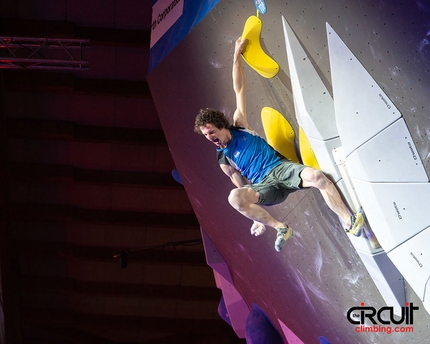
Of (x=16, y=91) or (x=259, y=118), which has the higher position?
(x=16, y=91)

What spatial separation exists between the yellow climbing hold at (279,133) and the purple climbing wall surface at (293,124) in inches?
2.8

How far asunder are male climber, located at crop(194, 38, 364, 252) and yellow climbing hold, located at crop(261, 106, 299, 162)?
111 mm

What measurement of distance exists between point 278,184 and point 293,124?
1.50ft

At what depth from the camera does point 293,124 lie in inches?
179

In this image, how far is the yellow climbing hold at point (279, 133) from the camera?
15.2ft

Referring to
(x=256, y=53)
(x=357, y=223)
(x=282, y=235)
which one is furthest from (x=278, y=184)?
(x=256, y=53)

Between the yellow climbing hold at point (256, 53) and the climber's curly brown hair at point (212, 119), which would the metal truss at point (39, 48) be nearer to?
the climber's curly brown hair at point (212, 119)

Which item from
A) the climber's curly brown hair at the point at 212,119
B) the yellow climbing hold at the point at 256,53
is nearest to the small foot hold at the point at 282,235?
the climber's curly brown hair at the point at 212,119

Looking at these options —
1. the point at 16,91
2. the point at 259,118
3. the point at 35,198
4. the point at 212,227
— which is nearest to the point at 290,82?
the point at 259,118

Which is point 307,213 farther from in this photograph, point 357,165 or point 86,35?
point 86,35

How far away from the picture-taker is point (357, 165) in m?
3.97

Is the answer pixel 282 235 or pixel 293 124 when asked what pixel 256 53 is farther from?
pixel 282 235

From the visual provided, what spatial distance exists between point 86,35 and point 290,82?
4.65 metres

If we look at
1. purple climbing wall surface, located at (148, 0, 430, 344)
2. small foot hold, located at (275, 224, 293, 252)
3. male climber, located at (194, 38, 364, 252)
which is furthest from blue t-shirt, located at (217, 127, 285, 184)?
small foot hold, located at (275, 224, 293, 252)
